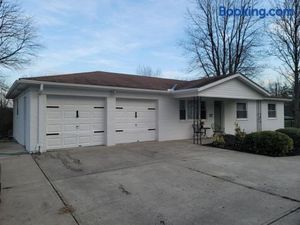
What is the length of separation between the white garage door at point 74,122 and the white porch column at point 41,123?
0.24m

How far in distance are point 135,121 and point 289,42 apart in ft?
57.1

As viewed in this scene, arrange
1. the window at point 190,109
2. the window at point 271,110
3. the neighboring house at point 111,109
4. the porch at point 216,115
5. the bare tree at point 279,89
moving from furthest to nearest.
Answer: the bare tree at point 279,89 → the window at point 271,110 → the window at point 190,109 → the porch at point 216,115 → the neighboring house at point 111,109

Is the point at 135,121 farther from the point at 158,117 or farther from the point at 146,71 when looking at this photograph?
the point at 146,71

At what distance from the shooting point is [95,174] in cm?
664

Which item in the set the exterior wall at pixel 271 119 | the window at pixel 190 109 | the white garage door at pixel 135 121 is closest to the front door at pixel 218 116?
the window at pixel 190 109

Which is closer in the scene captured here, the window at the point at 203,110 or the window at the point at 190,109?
the window at the point at 190,109

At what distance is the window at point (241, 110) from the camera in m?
17.4

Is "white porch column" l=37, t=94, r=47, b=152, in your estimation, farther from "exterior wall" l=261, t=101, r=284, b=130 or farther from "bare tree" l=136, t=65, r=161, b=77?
"bare tree" l=136, t=65, r=161, b=77

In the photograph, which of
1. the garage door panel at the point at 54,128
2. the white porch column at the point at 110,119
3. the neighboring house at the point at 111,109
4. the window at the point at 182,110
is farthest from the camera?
the window at the point at 182,110

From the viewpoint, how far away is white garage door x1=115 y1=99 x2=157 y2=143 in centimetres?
1221

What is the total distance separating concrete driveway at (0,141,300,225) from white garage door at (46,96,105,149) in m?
1.66

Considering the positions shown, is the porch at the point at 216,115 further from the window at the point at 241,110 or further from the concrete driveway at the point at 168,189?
the concrete driveway at the point at 168,189

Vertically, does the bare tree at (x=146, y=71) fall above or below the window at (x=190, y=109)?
above

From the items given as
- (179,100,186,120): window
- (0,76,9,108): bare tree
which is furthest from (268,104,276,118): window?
(0,76,9,108): bare tree
